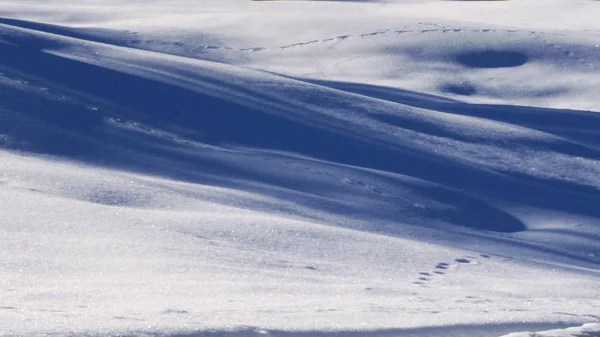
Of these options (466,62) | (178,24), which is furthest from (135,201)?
(178,24)

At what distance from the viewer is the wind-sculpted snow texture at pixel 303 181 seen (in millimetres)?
3436

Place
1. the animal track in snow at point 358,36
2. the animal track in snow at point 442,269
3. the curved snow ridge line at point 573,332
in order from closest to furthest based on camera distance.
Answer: the curved snow ridge line at point 573,332, the animal track in snow at point 442,269, the animal track in snow at point 358,36

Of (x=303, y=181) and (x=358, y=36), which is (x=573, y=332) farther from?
(x=358, y=36)

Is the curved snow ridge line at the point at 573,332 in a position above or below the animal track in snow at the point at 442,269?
above

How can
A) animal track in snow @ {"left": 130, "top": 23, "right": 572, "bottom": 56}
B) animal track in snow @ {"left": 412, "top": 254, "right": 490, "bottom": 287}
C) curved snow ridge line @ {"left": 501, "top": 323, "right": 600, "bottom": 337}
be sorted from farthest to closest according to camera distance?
1. animal track in snow @ {"left": 130, "top": 23, "right": 572, "bottom": 56}
2. animal track in snow @ {"left": 412, "top": 254, "right": 490, "bottom": 287}
3. curved snow ridge line @ {"left": 501, "top": 323, "right": 600, "bottom": 337}

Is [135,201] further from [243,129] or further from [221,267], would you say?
[243,129]

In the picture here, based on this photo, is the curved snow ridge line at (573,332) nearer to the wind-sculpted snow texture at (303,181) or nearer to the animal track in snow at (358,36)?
the wind-sculpted snow texture at (303,181)

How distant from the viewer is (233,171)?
233 inches

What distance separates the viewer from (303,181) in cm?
586

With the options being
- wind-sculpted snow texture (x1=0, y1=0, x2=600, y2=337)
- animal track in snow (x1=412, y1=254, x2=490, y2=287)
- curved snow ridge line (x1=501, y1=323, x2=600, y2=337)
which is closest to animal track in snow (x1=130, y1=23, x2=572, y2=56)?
wind-sculpted snow texture (x1=0, y1=0, x2=600, y2=337)

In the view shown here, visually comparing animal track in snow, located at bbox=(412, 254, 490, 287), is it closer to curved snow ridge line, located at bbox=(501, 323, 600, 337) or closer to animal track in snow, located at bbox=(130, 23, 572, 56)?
curved snow ridge line, located at bbox=(501, 323, 600, 337)

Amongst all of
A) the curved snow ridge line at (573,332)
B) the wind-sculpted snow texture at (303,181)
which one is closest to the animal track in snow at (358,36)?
the wind-sculpted snow texture at (303,181)

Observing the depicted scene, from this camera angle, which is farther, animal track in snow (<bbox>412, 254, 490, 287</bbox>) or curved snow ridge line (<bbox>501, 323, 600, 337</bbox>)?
animal track in snow (<bbox>412, 254, 490, 287</bbox>)

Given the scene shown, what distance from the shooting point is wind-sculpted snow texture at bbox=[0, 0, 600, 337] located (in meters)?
3.44
